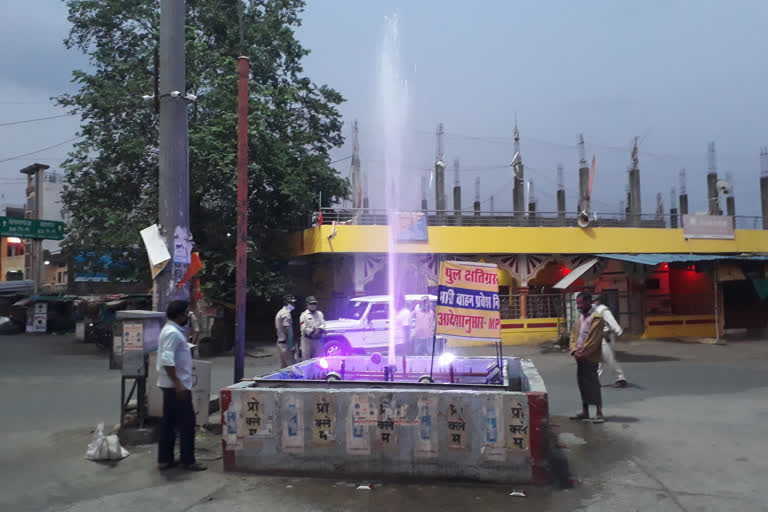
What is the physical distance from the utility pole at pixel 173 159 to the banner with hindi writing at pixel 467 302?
11.4 ft

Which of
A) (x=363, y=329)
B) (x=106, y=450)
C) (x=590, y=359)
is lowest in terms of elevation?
(x=106, y=450)

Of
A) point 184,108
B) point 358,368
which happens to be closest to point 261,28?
point 184,108

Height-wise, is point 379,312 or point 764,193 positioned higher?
point 764,193

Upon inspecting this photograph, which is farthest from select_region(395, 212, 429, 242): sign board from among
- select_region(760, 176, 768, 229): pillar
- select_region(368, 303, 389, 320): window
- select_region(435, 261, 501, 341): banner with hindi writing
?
select_region(760, 176, 768, 229): pillar

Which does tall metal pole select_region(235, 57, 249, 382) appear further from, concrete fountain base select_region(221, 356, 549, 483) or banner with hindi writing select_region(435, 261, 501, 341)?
banner with hindi writing select_region(435, 261, 501, 341)

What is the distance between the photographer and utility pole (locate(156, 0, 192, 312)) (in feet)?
24.2

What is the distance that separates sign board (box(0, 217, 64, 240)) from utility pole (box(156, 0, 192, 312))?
86.7 ft

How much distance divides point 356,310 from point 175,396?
9.10 metres

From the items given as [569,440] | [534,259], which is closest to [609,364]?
[569,440]

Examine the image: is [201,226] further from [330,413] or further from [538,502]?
[538,502]

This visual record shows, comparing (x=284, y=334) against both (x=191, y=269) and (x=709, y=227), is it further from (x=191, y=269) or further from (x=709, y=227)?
(x=709, y=227)

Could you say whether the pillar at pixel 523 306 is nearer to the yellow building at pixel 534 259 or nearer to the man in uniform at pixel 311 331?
the yellow building at pixel 534 259

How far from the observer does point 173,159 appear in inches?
295

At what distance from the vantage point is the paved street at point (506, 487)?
4.91 metres
